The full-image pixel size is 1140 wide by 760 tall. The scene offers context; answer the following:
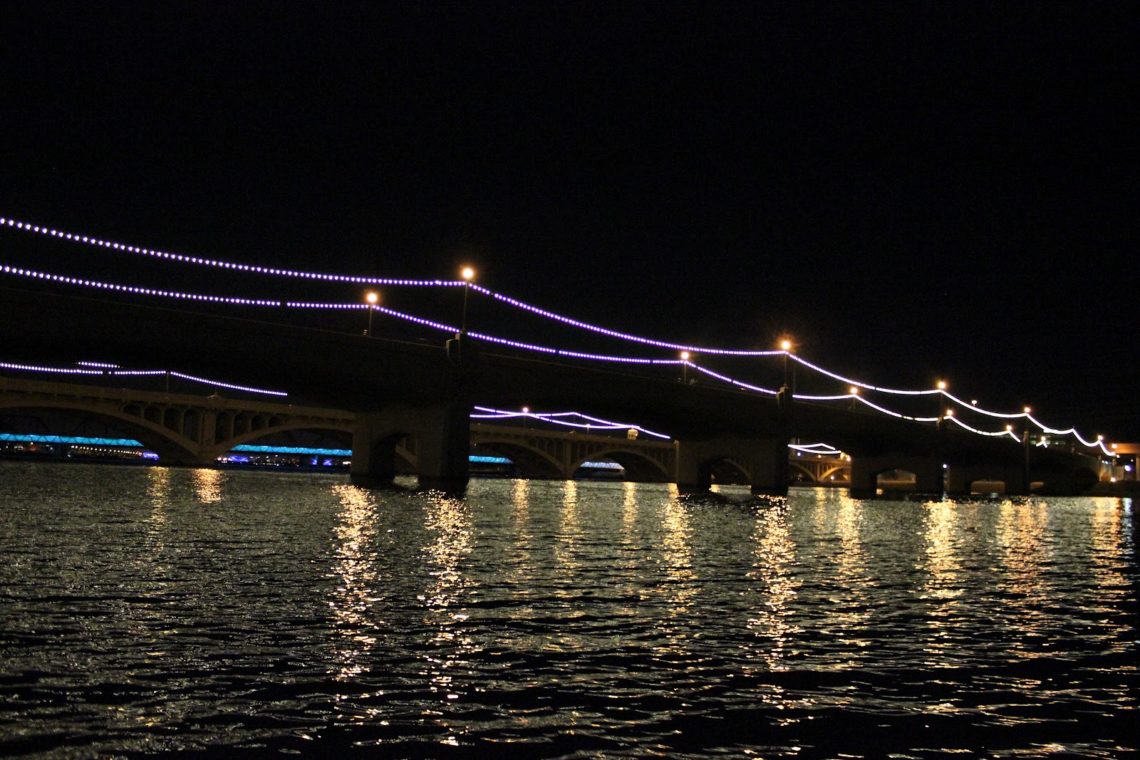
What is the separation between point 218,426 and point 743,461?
5462 centimetres

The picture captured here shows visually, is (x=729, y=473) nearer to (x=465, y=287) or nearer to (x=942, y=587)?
(x=465, y=287)

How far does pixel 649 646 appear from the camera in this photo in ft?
38.0

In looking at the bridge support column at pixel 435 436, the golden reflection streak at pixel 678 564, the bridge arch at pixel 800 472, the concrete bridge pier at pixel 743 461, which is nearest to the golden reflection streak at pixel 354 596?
the golden reflection streak at pixel 678 564

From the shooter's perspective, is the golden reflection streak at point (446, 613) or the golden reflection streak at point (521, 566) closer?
the golden reflection streak at point (446, 613)

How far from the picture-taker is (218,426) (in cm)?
11506

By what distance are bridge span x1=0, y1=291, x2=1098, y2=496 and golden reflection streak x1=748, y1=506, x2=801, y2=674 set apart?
38808 millimetres

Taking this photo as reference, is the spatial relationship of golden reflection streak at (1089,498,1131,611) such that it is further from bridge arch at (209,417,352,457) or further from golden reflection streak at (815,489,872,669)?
bridge arch at (209,417,352,457)

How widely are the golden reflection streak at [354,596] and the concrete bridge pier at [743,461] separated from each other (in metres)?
70.7

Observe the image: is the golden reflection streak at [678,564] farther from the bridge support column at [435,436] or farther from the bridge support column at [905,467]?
the bridge support column at [905,467]

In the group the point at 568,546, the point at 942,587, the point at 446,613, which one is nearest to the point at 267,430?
the point at 568,546

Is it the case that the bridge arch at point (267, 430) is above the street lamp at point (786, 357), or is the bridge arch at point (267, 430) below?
below

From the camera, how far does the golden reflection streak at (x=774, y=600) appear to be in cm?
1138

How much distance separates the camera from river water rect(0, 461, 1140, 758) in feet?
25.9

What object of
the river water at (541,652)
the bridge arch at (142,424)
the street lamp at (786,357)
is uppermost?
the street lamp at (786,357)
